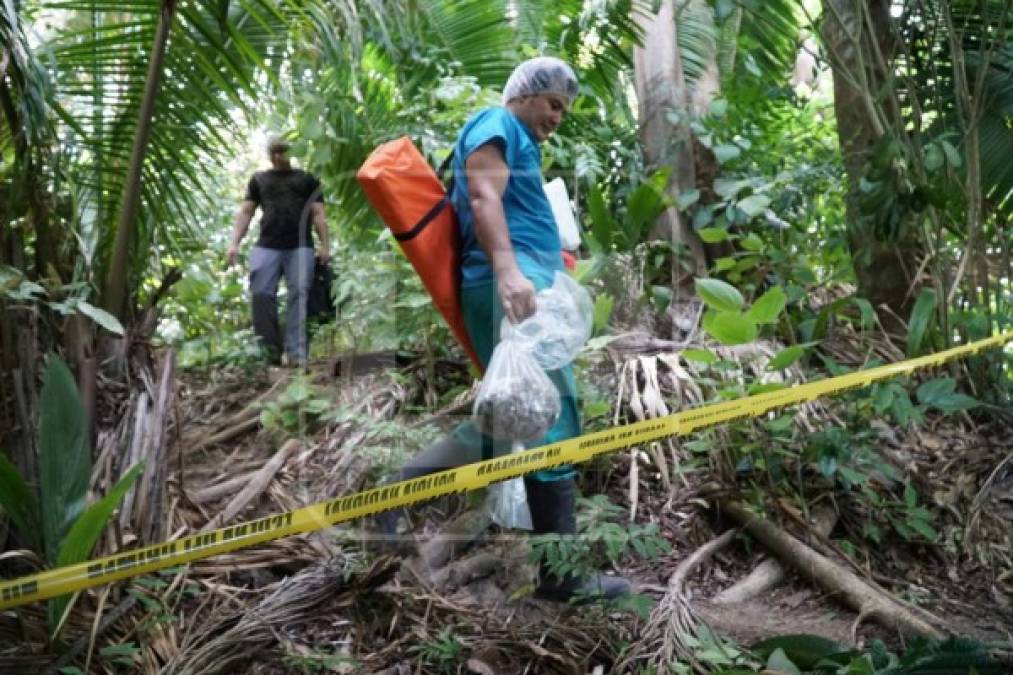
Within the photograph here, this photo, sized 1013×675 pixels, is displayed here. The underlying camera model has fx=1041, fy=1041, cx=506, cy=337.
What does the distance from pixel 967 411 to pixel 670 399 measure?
4.61ft

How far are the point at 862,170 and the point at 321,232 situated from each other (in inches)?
93.4

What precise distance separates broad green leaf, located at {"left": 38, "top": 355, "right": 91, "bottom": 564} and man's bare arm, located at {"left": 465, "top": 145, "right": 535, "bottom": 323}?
3.67ft

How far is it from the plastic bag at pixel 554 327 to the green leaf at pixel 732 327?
0.78 meters

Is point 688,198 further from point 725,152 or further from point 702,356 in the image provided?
point 702,356

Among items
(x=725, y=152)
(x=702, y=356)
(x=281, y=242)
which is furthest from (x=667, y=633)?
(x=725, y=152)

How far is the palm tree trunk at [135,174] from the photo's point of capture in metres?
3.08

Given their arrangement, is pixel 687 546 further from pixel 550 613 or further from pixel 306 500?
pixel 306 500

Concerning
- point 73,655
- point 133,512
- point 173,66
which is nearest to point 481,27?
point 173,66

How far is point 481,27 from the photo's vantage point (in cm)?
→ 556

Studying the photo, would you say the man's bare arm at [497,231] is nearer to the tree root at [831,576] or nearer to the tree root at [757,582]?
the tree root at [757,582]

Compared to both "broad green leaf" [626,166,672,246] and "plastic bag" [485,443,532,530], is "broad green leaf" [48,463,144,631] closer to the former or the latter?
"plastic bag" [485,443,532,530]

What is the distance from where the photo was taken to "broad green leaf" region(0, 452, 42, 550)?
8.18 feet

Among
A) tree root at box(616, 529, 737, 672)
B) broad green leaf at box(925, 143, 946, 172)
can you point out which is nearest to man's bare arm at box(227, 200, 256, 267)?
tree root at box(616, 529, 737, 672)

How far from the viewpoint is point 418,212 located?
115 inches
